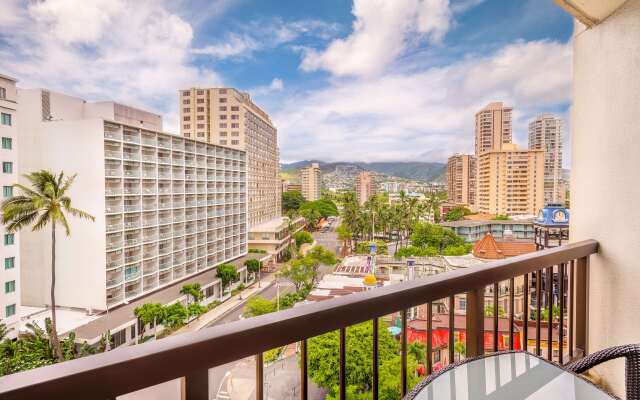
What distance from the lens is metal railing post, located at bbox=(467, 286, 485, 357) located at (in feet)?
3.36

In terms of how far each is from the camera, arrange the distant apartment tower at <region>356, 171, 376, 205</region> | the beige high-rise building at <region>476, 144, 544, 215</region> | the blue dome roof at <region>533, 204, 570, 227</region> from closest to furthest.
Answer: the blue dome roof at <region>533, 204, 570, 227</region> < the beige high-rise building at <region>476, 144, 544, 215</region> < the distant apartment tower at <region>356, 171, 376, 205</region>

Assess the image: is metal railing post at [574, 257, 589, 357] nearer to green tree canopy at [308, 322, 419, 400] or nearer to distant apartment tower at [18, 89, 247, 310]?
green tree canopy at [308, 322, 419, 400]

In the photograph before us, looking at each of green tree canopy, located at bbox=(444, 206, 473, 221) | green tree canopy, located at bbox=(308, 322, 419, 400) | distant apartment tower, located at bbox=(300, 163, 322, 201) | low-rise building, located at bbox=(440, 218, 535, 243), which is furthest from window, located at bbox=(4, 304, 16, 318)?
distant apartment tower, located at bbox=(300, 163, 322, 201)

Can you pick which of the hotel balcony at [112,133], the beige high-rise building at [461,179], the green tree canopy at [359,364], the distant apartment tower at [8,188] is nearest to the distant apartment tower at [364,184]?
the beige high-rise building at [461,179]

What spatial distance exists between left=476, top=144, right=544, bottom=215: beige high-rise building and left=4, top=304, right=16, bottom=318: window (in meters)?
14.6

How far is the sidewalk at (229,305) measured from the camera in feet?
44.7

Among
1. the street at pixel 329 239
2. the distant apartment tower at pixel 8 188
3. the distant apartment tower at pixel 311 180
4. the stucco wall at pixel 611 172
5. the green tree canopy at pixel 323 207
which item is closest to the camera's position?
the stucco wall at pixel 611 172

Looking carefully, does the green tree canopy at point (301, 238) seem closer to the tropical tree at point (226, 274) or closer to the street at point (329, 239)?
the street at point (329, 239)

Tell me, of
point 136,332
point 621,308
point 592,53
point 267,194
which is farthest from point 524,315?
point 267,194

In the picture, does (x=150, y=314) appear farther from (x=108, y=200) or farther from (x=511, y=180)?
(x=511, y=180)

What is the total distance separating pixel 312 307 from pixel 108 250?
675 inches

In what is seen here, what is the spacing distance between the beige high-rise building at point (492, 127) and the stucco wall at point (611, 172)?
6.83m

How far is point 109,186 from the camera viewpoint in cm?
1510

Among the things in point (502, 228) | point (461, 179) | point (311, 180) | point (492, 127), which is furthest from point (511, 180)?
point (311, 180)
